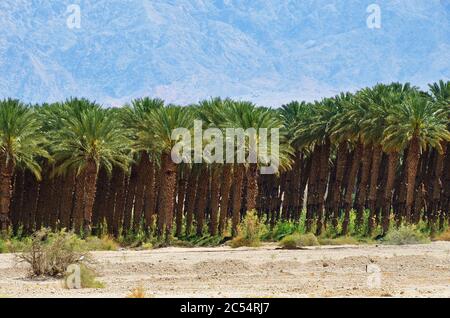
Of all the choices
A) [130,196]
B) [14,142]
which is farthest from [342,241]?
[14,142]

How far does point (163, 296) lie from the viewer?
26531 millimetres

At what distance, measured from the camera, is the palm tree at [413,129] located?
212 feet

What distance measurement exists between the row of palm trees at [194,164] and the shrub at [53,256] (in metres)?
24.8

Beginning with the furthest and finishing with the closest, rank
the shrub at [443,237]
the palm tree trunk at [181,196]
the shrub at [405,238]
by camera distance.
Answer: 1. the palm tree trunk at [181,196]
2. the shrub at [443,237]
3. the shrub at [405,238]

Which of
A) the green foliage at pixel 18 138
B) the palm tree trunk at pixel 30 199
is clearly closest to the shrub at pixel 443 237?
the green foliage at pixel 18 138

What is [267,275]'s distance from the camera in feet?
119

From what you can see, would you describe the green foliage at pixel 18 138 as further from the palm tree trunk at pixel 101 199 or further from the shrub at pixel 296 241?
the shrub at pixel 296 241

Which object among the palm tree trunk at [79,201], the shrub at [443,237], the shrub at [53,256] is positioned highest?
the palm tree trunk at [79,201]

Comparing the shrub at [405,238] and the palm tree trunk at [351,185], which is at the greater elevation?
the palm tree trunk at [351,185]

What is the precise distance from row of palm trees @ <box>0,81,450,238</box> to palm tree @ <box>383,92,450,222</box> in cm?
9

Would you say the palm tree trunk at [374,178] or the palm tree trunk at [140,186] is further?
the palm tree trunk at [140,186]

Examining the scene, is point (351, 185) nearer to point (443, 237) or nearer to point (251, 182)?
point (251, 182)

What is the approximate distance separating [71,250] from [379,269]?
11.2 meters

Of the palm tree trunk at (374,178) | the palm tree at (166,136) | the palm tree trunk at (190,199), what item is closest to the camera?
the palm tree at (166,136)
